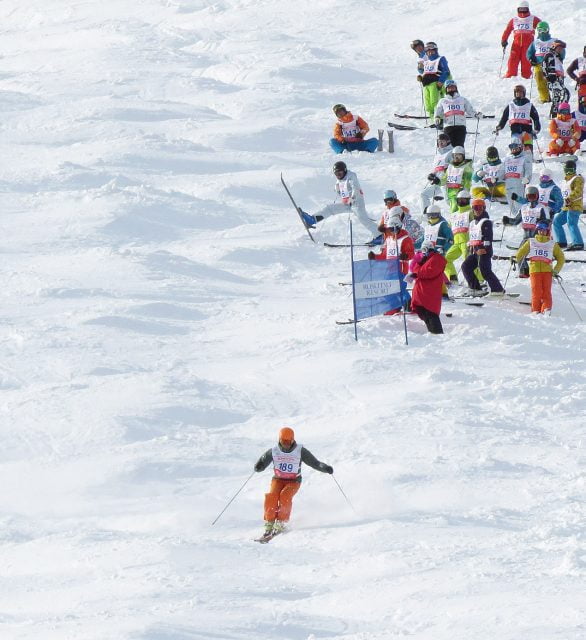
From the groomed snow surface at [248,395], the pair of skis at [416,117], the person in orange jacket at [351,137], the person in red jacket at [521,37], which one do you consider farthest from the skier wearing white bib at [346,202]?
the person in red jacket at [521,37]

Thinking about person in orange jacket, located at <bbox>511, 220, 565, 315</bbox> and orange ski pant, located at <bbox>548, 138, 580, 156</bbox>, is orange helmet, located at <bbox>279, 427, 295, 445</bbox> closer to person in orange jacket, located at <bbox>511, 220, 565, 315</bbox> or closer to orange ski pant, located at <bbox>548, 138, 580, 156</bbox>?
person in orange jacket, located at <bbox>511, 220, 565, 315</bbox>

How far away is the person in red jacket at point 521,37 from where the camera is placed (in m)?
24.2

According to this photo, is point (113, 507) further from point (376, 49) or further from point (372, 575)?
point (376, 49)

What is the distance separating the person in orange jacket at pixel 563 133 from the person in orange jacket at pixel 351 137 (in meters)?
3.16

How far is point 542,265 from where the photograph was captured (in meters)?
15.6

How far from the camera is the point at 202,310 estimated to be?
17000 mm

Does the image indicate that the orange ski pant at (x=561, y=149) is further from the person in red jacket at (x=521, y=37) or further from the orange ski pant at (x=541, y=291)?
the orange ski pant at (x=541, y=291)

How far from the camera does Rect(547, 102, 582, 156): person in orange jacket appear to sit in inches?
848

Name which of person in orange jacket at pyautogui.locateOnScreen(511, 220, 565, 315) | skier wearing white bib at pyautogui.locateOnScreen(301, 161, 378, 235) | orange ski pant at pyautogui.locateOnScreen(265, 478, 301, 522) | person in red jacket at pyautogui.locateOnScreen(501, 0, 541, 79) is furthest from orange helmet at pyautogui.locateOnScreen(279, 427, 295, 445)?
person in red jacket at pyautogui.locateOnScreen(501, 0, 541, 79)

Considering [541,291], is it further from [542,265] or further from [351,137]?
[351,137]

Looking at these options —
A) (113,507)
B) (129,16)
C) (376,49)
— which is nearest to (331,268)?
(113,507)

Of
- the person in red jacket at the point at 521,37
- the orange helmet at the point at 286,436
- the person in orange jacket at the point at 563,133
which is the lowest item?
the orange helmet at the point at 286,436

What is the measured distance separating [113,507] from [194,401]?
2255mm

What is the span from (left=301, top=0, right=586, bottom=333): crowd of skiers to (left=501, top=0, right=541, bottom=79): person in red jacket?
23 mm
